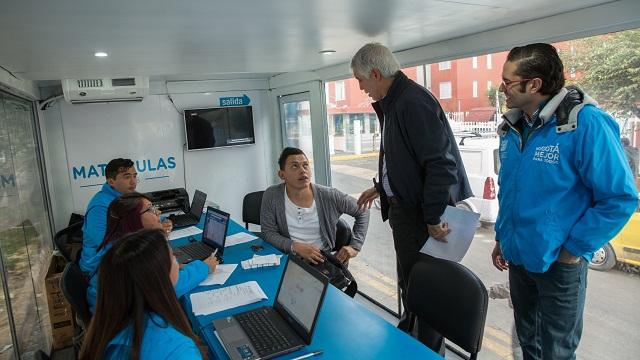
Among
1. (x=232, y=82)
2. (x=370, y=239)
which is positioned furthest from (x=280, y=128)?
(x=370, y=239)

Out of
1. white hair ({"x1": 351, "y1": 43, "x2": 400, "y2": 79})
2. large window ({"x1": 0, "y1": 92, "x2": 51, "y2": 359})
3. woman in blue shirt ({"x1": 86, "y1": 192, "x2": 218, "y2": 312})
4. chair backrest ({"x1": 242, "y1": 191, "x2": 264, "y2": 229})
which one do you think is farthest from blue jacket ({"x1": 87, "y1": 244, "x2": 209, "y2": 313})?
chair backrest ({"x1": 242, "y1": 191, "x2": 264, "y2": 229})

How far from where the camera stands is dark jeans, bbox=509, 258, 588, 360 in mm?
1534

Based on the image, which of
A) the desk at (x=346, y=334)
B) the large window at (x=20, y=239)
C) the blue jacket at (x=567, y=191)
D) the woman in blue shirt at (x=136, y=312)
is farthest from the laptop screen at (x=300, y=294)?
the large window at (x=20, y=239)

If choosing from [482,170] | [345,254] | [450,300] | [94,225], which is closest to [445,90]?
[482,170]

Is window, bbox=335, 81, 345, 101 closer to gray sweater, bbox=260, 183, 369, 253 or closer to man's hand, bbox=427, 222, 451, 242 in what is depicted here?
gray sweater, bbox=260, 183, 369, 253

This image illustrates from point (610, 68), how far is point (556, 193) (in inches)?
43.7

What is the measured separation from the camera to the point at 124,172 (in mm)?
3129

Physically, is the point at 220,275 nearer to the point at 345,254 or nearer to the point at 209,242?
the point at 209,242

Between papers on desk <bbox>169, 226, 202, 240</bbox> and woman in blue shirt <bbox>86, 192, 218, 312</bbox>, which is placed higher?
woman in blue shirt <bbox>86, 192, 218, 312</bbox>

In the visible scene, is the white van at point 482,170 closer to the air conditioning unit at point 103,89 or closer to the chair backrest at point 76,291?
the chair backrest at point 76,291

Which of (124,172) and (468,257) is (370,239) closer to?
(468,257)

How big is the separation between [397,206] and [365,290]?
6.79ft

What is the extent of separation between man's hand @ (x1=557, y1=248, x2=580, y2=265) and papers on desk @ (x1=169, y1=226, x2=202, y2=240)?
8.39 ft

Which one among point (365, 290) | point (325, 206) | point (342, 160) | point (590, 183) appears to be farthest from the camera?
point (342, 160)
